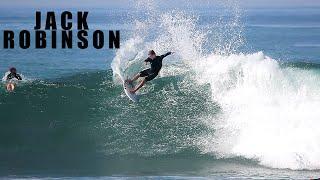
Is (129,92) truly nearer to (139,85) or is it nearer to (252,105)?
(139,85)

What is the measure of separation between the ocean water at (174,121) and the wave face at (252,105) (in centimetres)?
3

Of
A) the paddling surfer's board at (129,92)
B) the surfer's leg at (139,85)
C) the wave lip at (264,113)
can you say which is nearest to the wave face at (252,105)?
the wave lip at (264,113)

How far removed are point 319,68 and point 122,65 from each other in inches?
215

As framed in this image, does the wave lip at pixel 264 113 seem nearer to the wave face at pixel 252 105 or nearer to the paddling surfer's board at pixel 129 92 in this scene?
the wave face at pixel 252 105

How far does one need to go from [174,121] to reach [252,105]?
190cm

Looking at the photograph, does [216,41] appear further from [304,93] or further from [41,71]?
[304,93]

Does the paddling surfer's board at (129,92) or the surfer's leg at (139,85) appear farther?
the paddling surfer's board at (129,92)

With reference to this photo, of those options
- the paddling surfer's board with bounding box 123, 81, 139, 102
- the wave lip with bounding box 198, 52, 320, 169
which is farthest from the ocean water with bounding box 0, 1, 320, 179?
the paddling surfer's board with bounding box 123, 81, 139, 102

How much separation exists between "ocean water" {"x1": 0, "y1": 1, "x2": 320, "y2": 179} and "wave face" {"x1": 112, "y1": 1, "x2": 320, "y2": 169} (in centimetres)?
3

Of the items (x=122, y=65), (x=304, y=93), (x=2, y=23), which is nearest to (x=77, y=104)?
(x=122, y=65)

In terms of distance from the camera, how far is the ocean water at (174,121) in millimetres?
19438

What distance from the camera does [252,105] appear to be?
72.3ft

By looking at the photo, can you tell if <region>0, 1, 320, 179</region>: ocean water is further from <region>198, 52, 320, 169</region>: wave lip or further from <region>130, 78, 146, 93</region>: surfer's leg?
<region>130, 78, 146, 93</region>: surfer's leg

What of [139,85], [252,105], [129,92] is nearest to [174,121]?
[139,85]
